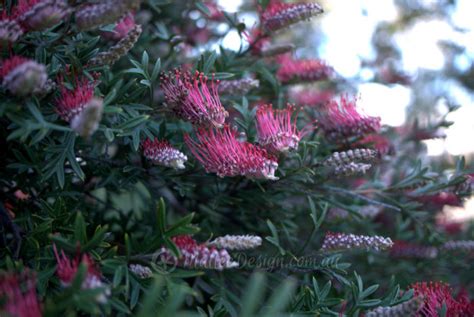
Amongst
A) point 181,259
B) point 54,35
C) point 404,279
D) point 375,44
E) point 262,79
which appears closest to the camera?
point 181,259

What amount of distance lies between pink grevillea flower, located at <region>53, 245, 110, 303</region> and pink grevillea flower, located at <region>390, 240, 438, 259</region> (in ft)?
3.43

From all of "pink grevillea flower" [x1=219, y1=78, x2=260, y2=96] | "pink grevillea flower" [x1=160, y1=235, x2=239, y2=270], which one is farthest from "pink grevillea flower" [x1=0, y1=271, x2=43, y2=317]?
"pink grevillea flower" [x1=219, y1=78, x2=260, y2=96]

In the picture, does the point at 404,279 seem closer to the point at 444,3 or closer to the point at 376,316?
the point at 376,316

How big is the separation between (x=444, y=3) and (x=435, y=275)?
171cm

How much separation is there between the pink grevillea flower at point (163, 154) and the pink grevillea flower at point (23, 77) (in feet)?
0.90

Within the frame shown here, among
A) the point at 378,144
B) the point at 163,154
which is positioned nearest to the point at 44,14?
the point at 163,154

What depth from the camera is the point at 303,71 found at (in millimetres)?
1629

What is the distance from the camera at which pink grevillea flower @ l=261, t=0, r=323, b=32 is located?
4.38 ft

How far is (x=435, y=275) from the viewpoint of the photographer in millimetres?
1666

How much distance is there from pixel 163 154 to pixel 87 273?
1.07ft

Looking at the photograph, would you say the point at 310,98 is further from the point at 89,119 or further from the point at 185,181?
the point at 89,119

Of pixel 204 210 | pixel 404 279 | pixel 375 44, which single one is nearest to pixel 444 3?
pixel 375 44

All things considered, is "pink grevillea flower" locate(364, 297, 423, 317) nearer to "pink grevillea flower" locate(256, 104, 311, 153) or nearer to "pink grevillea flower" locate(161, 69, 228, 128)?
"pink grevillea flower" locate(256, 104, 311, 153)

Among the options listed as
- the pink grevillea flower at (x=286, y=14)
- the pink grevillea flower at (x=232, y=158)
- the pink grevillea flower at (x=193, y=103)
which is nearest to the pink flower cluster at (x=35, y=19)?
the pink grevillea flower at (x=193, y=103)
